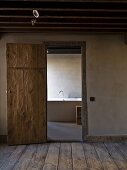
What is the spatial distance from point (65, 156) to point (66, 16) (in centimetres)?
251

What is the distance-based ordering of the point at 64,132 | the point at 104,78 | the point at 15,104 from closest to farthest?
the point at 15,104, the point at 104,78, the point at 64,132

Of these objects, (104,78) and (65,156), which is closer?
(65,156)

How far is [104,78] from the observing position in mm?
6484

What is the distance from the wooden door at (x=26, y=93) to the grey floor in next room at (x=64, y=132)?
2.31ft

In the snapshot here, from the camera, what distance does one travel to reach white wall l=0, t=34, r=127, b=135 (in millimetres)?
6418

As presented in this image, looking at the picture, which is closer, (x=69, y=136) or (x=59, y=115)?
(x=69, y=136)

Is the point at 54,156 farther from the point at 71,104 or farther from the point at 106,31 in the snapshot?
the point at 71,104

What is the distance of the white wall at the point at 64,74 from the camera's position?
34.3 feet

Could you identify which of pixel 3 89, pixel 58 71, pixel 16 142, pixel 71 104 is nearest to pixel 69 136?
pixel 16 142

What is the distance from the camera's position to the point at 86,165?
15.1 feet

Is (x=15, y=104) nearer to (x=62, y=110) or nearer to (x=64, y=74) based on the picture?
(x=62, y=110)

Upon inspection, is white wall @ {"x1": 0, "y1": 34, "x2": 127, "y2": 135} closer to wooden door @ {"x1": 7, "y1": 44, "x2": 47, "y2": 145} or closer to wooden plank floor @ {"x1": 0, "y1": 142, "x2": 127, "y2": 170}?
wooden door @ {"x1": 7, "y1": 44, "x2": 47, "y2": 145}

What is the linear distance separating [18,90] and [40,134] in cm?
109

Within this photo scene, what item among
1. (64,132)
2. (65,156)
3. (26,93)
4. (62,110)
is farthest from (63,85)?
(65,156)
